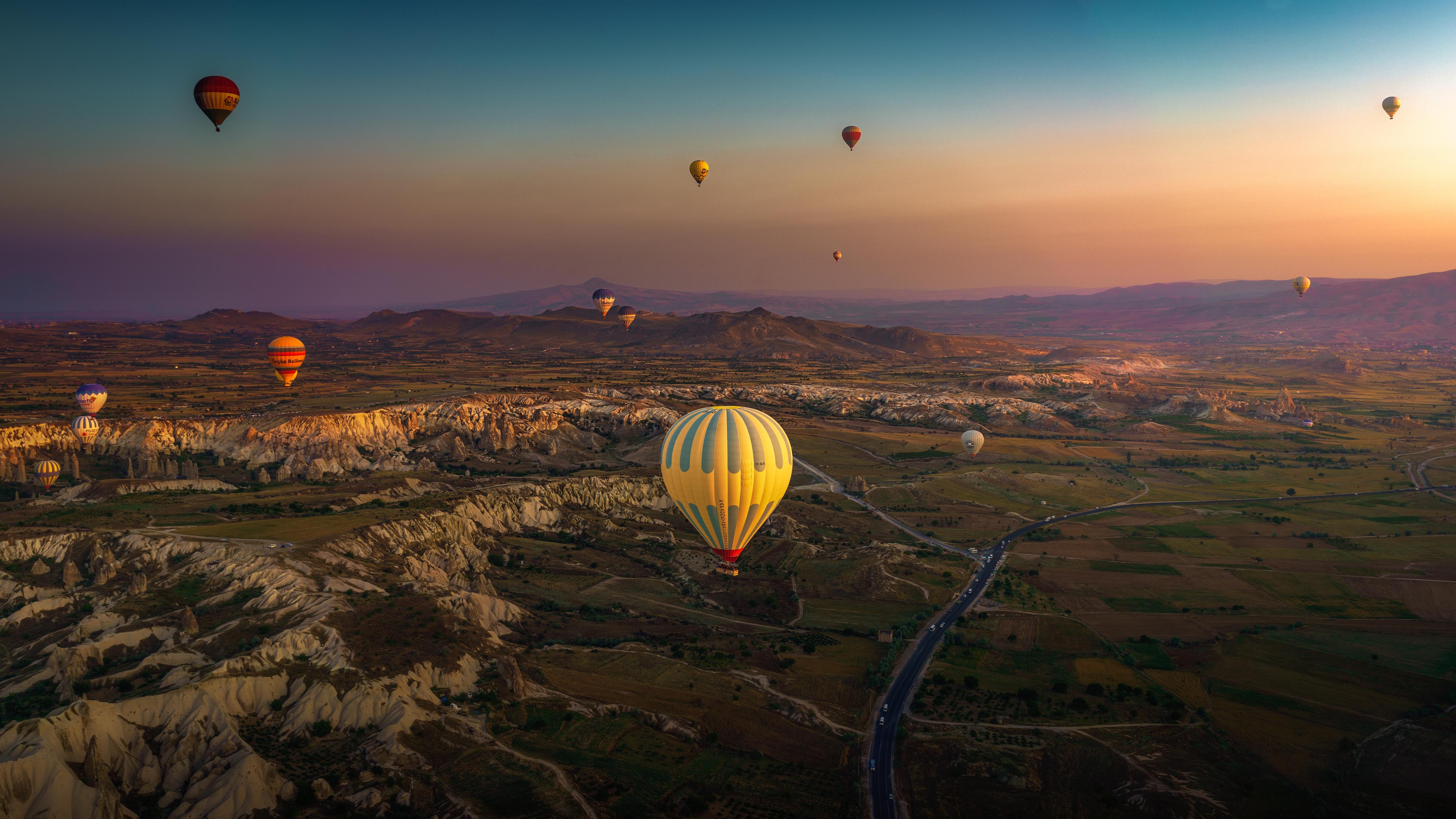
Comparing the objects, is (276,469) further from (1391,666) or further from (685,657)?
(1391,666)

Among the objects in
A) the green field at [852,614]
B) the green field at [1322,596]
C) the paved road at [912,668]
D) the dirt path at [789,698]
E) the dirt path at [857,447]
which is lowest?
the green field at [1322,596]

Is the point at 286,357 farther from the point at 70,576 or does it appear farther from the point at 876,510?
the point at 876,510

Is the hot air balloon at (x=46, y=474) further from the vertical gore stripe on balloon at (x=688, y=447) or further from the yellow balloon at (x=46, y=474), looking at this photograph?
the vertical gore stripe on balloon at (x=688, y=447)

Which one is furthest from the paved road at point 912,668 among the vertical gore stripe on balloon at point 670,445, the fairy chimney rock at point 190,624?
the fairy chimney rock at point 190,624

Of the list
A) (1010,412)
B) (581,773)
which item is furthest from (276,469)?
(1010,412)

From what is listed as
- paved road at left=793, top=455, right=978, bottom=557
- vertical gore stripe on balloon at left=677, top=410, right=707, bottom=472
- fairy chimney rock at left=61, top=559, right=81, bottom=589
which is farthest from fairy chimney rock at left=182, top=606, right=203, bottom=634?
paved road at left=793, top=455, right=978, bottom=557

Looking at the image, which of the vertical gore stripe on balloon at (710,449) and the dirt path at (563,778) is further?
the vertical gore stripe on balloon at (710,449)
